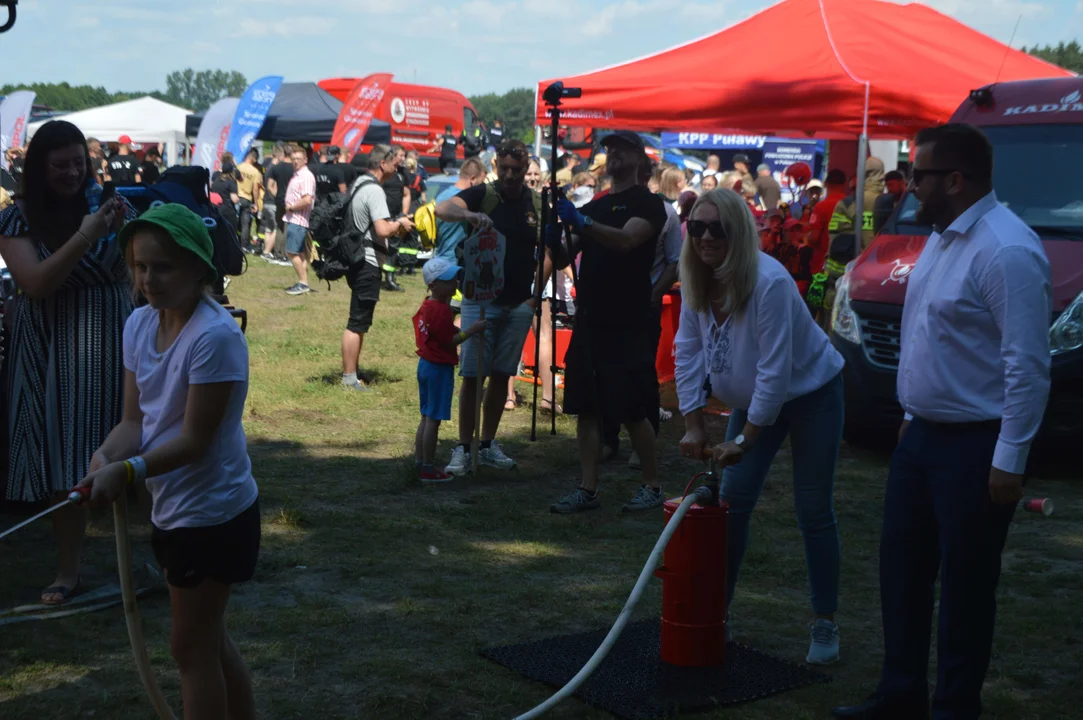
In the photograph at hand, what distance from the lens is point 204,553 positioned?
10.2ft

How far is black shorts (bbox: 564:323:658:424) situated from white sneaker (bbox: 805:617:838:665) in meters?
2.41

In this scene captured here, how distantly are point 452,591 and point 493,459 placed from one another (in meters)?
2.61

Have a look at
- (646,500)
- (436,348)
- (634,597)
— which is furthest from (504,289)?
(634,597)

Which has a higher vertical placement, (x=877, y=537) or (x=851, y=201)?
(x=851, y=201)

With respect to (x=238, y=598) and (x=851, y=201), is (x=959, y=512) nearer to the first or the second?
(x=238, y=598)

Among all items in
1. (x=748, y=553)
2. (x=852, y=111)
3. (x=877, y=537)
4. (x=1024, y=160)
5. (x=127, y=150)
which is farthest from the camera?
(x=127, y=150)

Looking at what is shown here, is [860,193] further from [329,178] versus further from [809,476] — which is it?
[329,178]

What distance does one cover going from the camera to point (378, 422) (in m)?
9.66

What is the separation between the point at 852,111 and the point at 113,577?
8173mm

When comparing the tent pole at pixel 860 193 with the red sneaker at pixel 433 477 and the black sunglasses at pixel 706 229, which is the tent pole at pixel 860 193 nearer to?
the red sneaker at pixel 433 477

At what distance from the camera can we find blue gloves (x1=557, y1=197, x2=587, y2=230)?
661 centimetres

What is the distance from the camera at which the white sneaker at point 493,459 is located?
8.14m

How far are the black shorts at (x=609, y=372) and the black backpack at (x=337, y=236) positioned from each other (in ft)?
12.7

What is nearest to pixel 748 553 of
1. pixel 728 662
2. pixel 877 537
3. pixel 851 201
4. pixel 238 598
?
pixel 877 537
